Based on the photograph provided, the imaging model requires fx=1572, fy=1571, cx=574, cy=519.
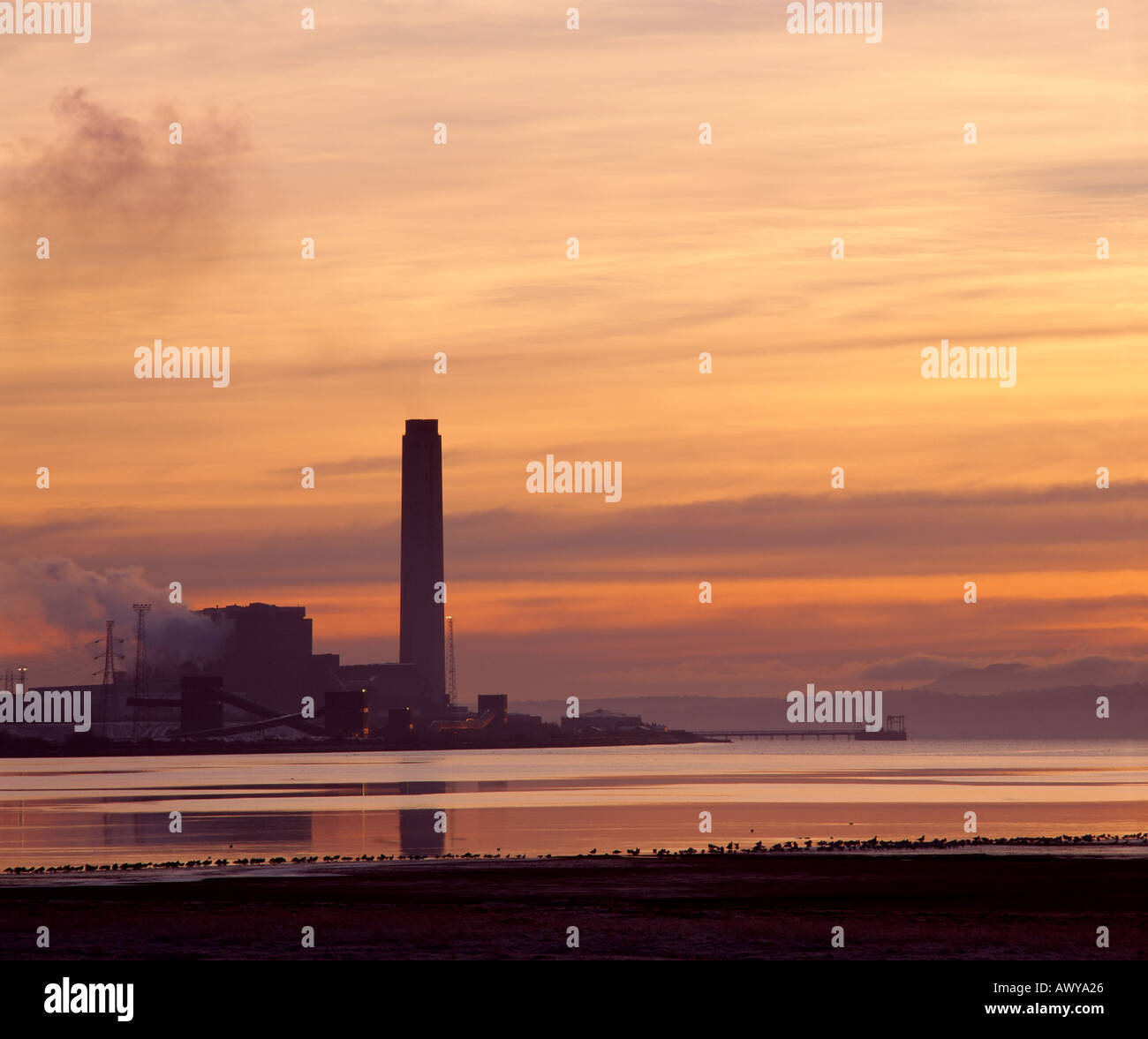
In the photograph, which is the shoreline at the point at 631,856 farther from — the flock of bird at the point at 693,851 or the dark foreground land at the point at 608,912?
the dark foreground land at the point at 608,912

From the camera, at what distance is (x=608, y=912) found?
35.1m

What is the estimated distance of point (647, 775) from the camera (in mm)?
173750

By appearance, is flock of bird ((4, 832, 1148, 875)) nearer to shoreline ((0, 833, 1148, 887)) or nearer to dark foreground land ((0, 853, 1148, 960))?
shoreline ((0, 833, 1148, 887))

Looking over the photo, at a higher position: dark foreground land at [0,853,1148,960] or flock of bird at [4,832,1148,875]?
flock of bird at [4,832,1148,875]

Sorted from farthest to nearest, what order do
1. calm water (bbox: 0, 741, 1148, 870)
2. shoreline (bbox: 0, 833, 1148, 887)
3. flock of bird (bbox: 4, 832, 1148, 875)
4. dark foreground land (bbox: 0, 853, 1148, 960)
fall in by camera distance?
calm water (bbox: 0, 741, 1148, 870) < flock of bird (bbox: 4, 832, 1148, 875) < shoreline (bbox: 0, 833, 1148, 887) < dark foreground land (bbox: 0, 853, 1148, 960)

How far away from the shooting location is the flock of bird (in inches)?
1962

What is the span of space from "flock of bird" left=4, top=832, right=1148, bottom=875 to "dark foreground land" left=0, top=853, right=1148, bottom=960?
4.28 metres

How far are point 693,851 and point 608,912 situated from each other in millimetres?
21099

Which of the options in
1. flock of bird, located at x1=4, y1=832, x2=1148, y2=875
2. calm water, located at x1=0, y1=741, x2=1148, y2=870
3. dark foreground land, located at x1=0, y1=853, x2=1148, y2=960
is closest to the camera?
dark foreground land, located at x1=0, y1=853, x2=1148, y2=960

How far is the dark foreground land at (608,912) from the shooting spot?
2939 cm

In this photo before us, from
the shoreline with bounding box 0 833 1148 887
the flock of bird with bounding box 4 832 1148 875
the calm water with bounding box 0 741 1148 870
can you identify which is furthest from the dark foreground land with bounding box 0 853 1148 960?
the calm water with bounding box 0 741 1148 870

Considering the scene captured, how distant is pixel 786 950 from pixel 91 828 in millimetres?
54319

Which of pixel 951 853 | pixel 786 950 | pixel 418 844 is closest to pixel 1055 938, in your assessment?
pixel 786 950
